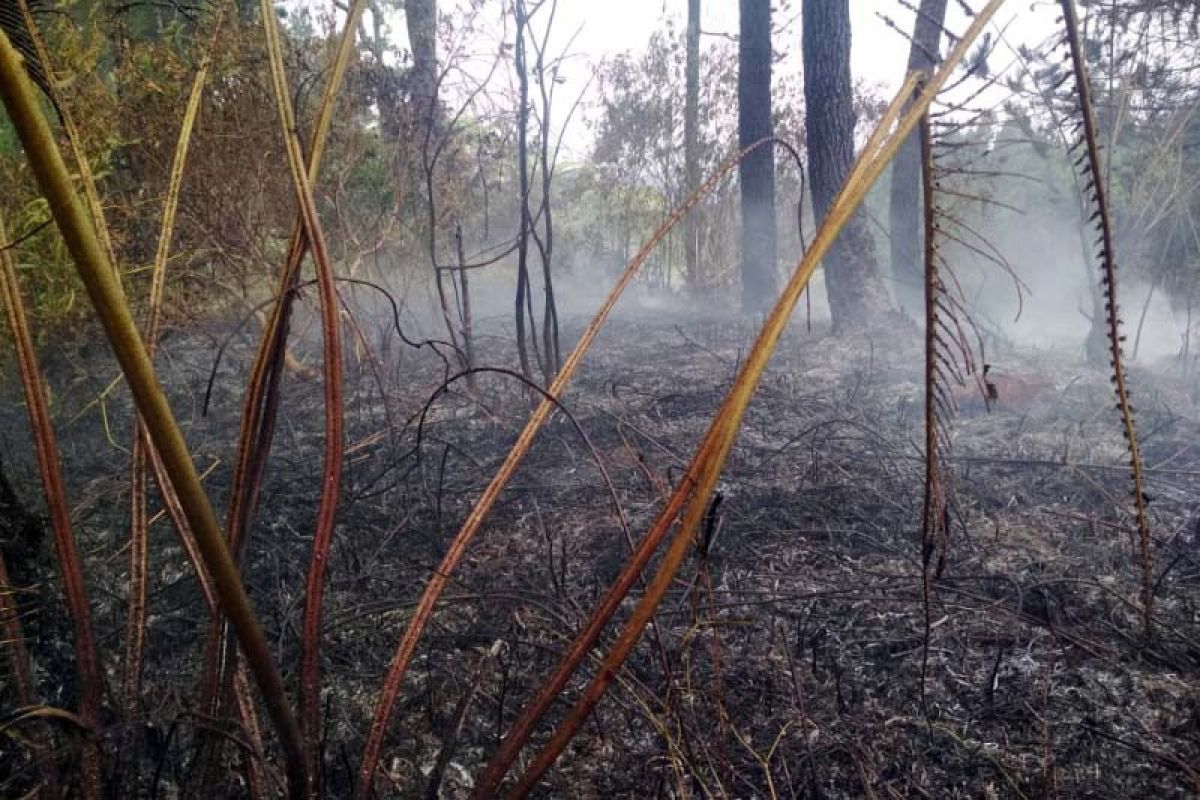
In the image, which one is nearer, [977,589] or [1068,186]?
[977,589]

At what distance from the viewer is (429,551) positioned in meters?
1.92

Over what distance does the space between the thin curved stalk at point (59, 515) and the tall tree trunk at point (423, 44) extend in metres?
5.04

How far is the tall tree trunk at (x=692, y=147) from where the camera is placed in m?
8.42

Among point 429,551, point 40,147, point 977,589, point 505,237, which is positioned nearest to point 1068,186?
point 505,237

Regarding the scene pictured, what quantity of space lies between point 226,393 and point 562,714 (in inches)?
120

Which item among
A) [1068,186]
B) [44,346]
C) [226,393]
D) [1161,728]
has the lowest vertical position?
[1161,728]

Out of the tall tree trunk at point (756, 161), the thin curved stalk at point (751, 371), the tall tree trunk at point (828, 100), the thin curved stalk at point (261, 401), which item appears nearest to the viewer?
the thin curved stalk at point (751, 371)

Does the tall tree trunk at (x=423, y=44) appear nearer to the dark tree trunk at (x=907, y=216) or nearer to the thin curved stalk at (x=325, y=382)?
the dark tree trunk at (x=907, y=216)

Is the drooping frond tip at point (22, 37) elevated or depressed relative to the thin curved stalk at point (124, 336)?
elevated

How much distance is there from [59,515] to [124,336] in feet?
1.41

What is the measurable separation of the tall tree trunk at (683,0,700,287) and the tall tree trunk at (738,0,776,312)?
1262 mm

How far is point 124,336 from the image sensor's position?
19.3 inches

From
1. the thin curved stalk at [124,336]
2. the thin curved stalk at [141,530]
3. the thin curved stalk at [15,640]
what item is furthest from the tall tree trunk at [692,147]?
the thin curved stalk at [124,336]

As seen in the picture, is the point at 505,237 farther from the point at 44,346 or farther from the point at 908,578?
the point at 908,578
